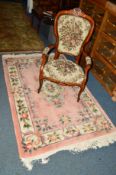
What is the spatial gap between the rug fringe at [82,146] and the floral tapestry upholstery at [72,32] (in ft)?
4.70

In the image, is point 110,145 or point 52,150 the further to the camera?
point 110,145

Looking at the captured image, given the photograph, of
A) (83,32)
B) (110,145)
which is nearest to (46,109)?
(110,145)

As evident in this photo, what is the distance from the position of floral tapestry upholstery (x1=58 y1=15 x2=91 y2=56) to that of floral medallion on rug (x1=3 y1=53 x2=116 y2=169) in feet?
2.32

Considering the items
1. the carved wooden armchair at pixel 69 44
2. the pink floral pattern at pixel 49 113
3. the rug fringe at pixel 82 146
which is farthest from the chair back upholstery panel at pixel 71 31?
the rug fringe at pixel 82 146

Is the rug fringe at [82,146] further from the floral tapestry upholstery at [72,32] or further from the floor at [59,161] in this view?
the floral tapestry upholstery at [72,32]

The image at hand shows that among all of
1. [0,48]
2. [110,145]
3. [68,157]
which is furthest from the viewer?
[0,48]

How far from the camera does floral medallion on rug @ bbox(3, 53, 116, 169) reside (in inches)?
85.4

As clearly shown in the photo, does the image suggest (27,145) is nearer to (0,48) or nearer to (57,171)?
(57,171)

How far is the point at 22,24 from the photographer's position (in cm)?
525

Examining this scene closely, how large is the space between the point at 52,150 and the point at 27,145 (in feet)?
1.03

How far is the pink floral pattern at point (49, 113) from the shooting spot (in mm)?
2256

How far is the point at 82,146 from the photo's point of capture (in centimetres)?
225

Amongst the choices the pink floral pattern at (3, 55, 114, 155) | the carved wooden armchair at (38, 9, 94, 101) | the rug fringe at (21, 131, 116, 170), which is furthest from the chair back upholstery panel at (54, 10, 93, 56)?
the rug fringe at (21, 131, 116, 170)

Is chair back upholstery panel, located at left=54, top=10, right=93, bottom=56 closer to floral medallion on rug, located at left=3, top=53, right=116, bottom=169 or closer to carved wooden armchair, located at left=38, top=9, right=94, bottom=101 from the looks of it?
carved wooden armchair, located at left=38, top=9, right=94, bottom=101
